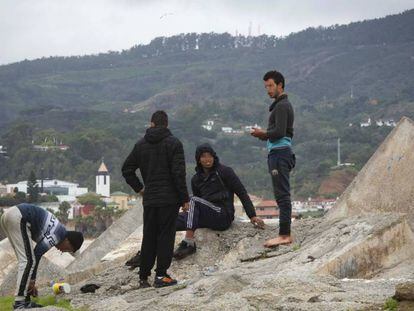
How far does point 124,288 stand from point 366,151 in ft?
397

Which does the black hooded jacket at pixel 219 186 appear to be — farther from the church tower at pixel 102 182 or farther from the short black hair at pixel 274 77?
the church tower at pixel 102 182

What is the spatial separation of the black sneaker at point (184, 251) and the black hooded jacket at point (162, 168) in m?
1.08

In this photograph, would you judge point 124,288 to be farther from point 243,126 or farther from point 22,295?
point 243,126

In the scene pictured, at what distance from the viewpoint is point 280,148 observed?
10.0 meters

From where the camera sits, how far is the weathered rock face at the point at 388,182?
10.2m

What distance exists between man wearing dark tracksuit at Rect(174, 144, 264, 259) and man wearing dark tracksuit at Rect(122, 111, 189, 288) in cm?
99

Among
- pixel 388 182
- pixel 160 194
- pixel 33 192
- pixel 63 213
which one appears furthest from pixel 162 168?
pixel 33 192

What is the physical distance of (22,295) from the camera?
29.0ft

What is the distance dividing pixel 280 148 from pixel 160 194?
1.45 m

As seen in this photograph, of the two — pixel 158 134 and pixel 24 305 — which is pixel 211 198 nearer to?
pixel 158 134

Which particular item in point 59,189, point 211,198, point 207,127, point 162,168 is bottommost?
point 59,189

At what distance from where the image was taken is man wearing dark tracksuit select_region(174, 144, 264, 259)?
34.0ft

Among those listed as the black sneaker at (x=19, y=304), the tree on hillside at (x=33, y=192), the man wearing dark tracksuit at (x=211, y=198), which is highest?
the man wearing dark tracksuit at (x=211, y=198)

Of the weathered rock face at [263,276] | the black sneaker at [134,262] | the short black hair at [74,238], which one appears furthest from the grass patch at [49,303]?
the black sneaker at [134,262]
